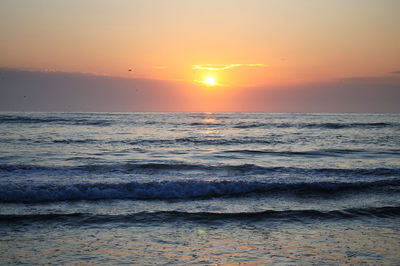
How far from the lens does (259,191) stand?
36.3 feet

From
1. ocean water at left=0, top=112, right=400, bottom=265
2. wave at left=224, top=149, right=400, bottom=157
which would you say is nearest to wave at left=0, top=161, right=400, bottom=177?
ocean water at left=0, top=112, right=400, bottom=265

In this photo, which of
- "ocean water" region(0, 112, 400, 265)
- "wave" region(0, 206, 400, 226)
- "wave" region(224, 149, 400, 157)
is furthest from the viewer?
"wave" region(224, 149, 400, 157)

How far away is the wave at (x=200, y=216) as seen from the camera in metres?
7.73

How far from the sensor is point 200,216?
8125 millimetres

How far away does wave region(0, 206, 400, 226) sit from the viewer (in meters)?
7.73

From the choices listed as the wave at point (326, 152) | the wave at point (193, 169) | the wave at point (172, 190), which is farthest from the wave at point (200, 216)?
the wave at point (326, 152)

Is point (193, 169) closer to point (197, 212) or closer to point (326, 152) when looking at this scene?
point (197, 212)

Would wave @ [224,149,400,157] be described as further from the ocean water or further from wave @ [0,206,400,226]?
wave @ [0,206,400,226]

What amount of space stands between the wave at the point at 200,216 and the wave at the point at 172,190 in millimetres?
1947

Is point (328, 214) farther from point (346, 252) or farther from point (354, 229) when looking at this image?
point (346, 252)

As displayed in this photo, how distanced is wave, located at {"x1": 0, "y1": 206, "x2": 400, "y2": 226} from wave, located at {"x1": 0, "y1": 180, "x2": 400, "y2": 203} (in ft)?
6.39

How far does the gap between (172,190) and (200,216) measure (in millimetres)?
2862

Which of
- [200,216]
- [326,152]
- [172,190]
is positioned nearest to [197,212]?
[200,216]

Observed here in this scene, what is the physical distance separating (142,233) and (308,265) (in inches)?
130
